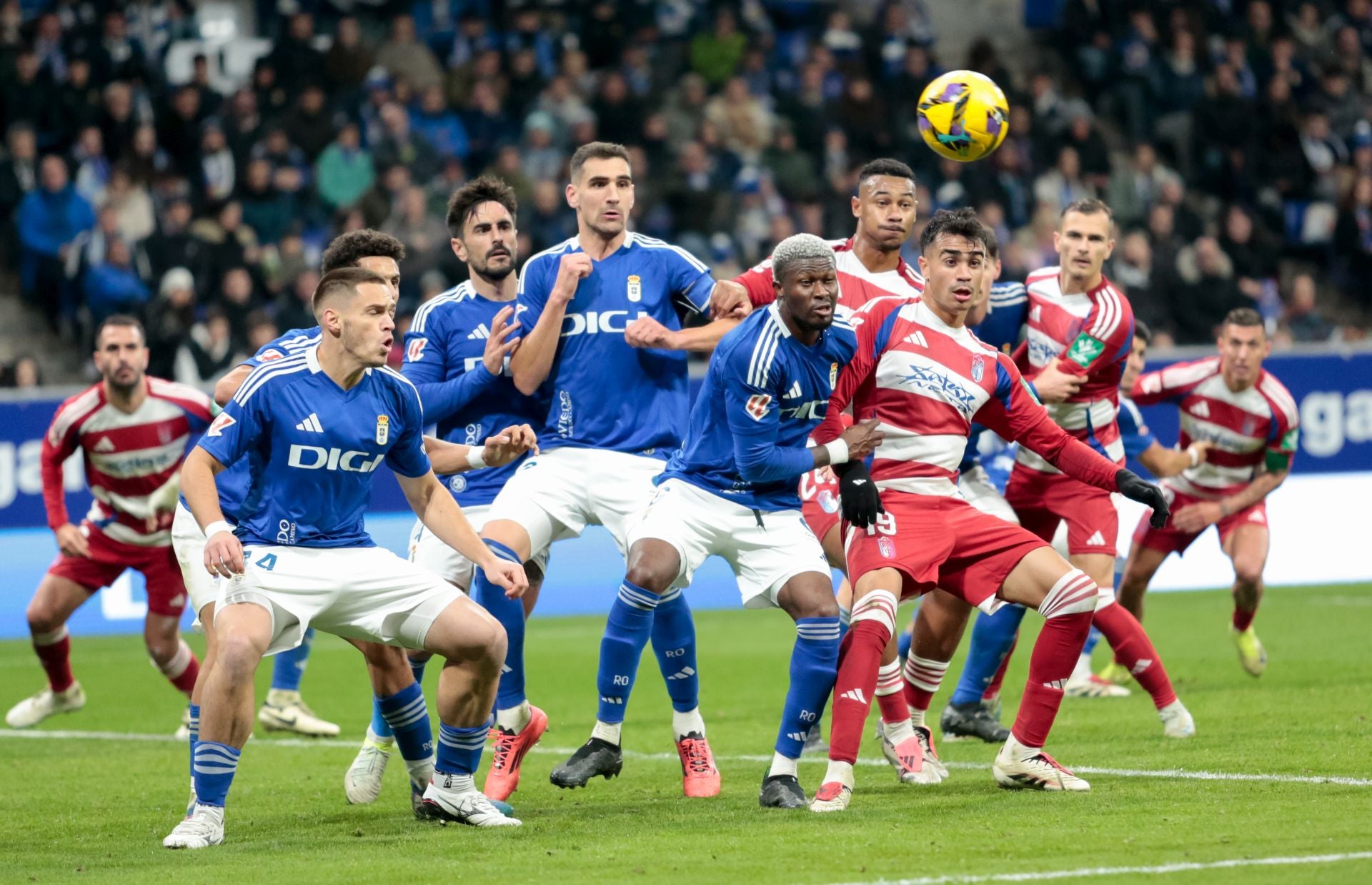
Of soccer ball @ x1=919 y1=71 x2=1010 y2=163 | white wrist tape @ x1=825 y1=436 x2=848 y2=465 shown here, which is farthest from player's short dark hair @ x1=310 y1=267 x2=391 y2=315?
soccer ball @ x1=919 y1=71 x2=1010 y2=163

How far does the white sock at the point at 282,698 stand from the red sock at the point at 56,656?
3.84ft

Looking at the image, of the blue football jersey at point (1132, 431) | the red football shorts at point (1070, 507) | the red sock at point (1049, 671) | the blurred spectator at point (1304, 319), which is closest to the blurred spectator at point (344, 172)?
the blue football jersey at point (1132, 431)

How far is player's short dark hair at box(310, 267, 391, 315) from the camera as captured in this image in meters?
7.23

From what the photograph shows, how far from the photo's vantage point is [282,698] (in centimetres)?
1081

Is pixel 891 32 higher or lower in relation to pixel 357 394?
higher

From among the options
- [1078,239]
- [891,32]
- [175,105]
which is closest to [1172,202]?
[891,32]

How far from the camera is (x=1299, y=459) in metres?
17.2

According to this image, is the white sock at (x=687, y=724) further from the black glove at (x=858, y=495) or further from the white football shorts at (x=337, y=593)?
the white football shorts at (x=337, y=593)

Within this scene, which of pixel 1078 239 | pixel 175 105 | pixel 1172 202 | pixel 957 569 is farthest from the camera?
pixel 1172 202

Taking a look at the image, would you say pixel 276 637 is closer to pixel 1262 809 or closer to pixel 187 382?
pixel 1262 809

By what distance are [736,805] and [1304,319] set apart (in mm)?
15293

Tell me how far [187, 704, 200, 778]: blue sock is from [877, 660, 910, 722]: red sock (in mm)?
2895

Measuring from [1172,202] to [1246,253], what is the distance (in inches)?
43.8

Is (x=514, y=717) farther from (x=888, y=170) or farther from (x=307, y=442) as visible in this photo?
(x=888, y=170)
